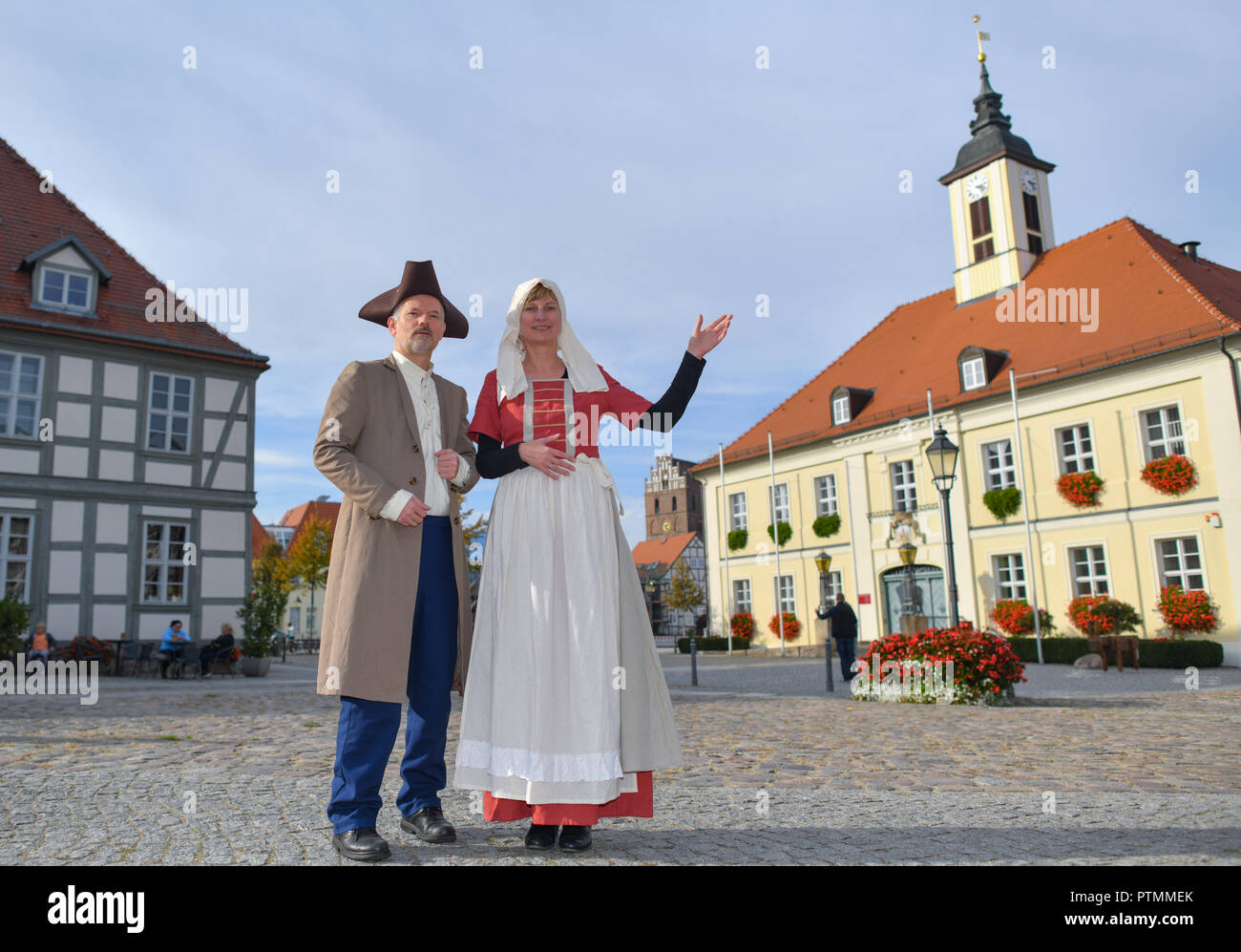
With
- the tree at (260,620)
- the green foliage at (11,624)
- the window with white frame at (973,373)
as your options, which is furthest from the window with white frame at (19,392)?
the window with white frame at (973,373)

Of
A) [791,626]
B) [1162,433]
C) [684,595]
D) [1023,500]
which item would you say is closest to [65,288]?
[791,626]

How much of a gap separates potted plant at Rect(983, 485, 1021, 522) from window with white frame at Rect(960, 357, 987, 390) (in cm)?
294

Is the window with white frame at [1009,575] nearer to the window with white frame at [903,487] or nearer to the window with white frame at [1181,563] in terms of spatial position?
the window with white frame at [903,487]

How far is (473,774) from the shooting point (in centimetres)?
329

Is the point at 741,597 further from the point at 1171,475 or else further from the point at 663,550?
the point at 663,550

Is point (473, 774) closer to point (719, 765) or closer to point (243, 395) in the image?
point (719, 765)

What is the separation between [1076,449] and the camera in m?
21.8

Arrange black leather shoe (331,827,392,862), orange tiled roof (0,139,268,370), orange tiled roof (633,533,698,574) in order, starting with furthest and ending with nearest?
1. orange tiled roof (633,533,698,574)
2. orange tiled roof (0,139,268,370)
3. black leather shoe (331,827,392,862)

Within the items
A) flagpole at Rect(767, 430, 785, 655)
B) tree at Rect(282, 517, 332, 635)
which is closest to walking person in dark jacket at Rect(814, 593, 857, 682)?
flagpole at Rect(767, 430, 785, 655)

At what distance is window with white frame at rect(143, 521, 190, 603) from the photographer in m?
18.2

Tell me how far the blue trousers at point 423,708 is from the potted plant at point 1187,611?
19666mm

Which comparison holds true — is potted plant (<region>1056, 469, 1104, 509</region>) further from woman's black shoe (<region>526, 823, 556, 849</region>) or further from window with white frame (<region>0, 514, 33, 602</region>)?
window with white frame (<region>0, 514, 33, 602</region>)

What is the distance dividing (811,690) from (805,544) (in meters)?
16.0
